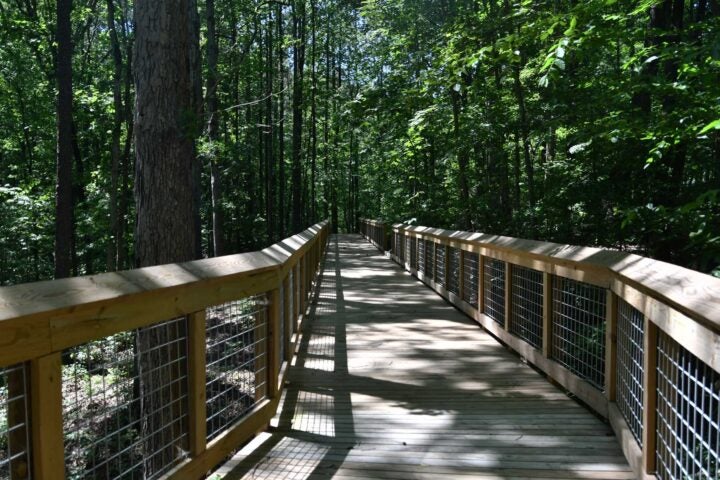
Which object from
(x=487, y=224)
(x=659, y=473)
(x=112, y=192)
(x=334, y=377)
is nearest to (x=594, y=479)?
(x=659, y=473)

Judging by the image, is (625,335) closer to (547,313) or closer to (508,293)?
(547,313)

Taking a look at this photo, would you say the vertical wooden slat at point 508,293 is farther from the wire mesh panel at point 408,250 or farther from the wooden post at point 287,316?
the wire mesh panel at point 408,250

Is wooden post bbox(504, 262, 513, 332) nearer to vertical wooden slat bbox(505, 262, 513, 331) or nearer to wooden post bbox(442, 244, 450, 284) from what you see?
vertical wooden slat bbox(505, 262, 513, 331)

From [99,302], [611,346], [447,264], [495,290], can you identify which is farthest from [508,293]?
[99,302]

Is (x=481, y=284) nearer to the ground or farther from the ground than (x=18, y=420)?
nearer to the ground

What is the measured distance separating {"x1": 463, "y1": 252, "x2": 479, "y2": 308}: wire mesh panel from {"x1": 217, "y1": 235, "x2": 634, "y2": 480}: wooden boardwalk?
0.65m

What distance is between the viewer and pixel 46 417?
1756 mm

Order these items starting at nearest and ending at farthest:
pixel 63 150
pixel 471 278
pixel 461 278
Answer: pixel 471 278
pixel 461 278
pixel 63 150

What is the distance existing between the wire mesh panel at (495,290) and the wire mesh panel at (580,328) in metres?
1.54

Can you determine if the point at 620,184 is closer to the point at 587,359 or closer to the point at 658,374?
the point at 587,359

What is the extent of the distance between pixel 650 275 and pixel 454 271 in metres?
5.98

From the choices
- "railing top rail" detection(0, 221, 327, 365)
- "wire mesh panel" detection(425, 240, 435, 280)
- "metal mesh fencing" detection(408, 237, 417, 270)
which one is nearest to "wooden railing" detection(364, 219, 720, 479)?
"railing top rail" detection(0, 221, 327, 365)

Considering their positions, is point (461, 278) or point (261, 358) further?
point (461, 278)

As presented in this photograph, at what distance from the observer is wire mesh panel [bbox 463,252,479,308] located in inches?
283
